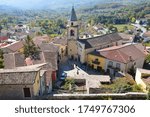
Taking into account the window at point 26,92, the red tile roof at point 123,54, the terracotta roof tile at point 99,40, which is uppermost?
the window at point 26,92

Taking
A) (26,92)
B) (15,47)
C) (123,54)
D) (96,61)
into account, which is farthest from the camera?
(15,47)

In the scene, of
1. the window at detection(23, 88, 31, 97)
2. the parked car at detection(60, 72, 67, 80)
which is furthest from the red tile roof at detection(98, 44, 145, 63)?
the window at detection(23, 88, 31, 97)

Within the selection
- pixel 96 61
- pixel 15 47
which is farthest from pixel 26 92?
pixel 15 47

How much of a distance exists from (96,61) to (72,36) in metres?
6.23

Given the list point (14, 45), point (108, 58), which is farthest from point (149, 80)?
point (14, 45)

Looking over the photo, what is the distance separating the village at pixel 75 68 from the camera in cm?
1875

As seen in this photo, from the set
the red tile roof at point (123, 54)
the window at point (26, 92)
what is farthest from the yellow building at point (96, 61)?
the window at point (26, 92)

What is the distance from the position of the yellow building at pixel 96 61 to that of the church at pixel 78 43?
839 mm

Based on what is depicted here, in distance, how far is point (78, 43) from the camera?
40.8 metres

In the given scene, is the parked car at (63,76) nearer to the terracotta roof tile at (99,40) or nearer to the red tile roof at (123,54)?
the red tile roof at (123,54)

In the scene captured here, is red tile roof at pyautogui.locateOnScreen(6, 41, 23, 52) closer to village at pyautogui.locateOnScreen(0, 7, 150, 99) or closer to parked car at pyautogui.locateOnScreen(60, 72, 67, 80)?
village at pyautogui.locateOnScreen(0, 7, 150, 99)

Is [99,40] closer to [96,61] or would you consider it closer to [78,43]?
[78,43]

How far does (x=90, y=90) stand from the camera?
2448 cm

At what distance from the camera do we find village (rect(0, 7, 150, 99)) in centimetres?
1875
